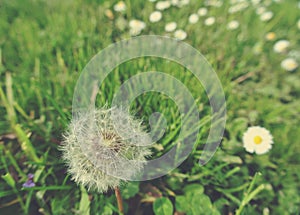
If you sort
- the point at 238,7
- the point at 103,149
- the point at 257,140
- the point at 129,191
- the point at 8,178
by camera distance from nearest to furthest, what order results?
the point at 103,149
the point at 8,178
the point at 129,191
the point at 257,140
the point at 238,7

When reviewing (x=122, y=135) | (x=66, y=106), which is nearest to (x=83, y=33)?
(x=66, y=106)

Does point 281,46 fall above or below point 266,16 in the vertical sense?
below

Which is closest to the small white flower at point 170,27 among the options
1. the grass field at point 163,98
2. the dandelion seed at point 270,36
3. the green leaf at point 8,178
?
the grass field at point 163,98

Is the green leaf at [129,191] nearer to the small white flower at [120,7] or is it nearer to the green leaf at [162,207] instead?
the green leaf at [162,207]

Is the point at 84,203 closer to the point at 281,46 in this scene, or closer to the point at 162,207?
the point at 162,207

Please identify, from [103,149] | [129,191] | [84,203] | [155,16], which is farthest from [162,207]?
[155,16]
